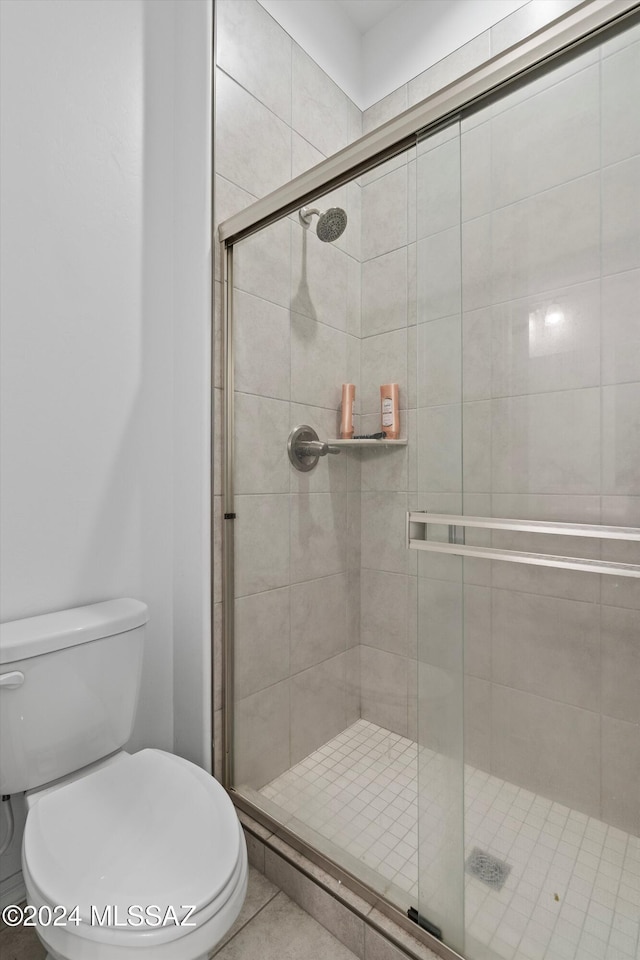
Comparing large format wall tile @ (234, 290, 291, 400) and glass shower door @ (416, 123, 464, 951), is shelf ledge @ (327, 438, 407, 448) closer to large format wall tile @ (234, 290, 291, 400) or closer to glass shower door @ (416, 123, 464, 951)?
large format wall tile @ (234, 290, 291, 400)

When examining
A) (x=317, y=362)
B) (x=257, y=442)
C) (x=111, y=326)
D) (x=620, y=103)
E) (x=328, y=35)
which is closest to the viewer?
(x=620, y=103)

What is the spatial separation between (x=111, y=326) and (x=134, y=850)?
1.16 m

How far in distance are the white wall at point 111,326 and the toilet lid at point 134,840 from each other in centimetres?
34

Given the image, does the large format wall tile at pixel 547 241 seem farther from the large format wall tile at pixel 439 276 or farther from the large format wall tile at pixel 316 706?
the large format wall tile at pixel 316 706

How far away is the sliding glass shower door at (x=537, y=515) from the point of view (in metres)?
0.81

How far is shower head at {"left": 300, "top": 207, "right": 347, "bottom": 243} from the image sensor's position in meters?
1.36

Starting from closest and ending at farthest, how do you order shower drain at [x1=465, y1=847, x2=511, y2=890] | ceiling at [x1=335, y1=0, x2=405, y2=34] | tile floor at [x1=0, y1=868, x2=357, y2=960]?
1. shower drain at [x1=465, y1=847, x2=511, y2=890]
2. tile floor at [x1=0, y1=868, x2=357, y2=960]
3. ceiling at [x1=335, y1=0, x2=405, y2=34]

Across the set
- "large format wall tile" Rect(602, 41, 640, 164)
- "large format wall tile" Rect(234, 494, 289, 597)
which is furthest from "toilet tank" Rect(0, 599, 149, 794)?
"large format wall tile" Rect(602, 41, 640, 164)

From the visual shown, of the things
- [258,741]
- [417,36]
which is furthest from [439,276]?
[417,36]

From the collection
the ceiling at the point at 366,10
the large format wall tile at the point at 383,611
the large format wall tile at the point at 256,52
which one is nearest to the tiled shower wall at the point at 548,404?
the large format wall tile at the point at 383,611

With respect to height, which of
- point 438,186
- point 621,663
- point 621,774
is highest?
point 438,186

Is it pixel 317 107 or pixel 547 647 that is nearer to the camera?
pixel 547 647

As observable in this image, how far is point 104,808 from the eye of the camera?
3.16 ft

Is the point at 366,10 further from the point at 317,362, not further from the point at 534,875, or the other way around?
the point at 534,875
